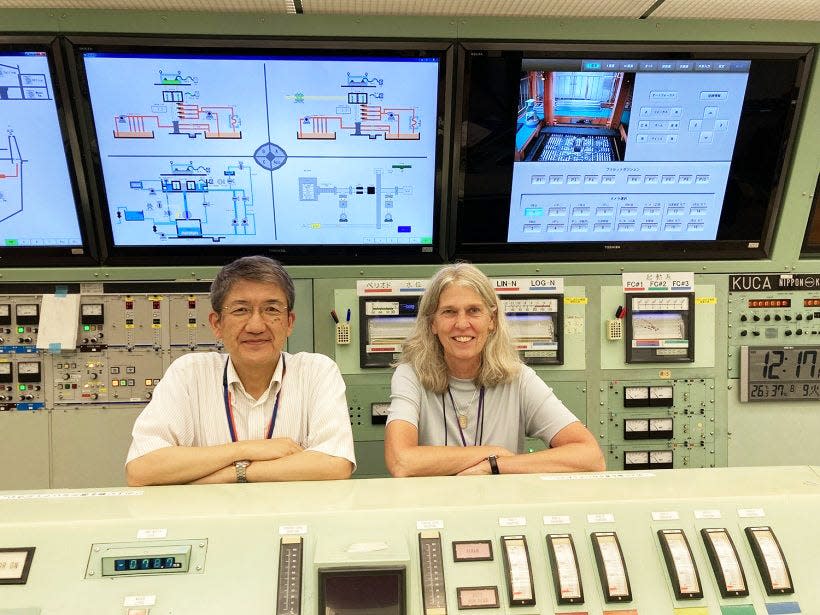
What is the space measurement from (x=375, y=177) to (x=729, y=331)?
5.76 feet

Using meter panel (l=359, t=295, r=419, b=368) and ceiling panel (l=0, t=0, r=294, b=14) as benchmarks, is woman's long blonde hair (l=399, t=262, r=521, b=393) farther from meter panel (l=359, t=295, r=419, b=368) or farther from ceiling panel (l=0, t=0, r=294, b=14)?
ceiling panel (l=0, t=0, r=294, b=14)

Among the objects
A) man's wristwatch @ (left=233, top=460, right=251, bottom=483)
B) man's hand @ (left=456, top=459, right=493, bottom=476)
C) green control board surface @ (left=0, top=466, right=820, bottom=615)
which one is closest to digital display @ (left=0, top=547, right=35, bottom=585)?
green control board surface @ (left=0, top=466, right=820, bottom=615)

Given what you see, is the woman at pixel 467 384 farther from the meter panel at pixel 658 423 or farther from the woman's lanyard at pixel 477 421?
the meter panel at pixel 658 423

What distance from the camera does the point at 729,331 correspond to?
112 inches

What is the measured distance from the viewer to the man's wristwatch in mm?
1578

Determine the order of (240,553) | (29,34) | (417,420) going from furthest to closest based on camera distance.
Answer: (29,34), (417,420), (240,553)

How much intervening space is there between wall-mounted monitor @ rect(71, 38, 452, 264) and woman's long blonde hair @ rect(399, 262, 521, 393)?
25.3 inches

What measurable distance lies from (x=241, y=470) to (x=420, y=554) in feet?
2.43

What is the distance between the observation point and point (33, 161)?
254cm

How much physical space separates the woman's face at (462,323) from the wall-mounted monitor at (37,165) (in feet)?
5.23

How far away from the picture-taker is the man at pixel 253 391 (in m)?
1.72

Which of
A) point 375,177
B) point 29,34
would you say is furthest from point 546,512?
point 29,34

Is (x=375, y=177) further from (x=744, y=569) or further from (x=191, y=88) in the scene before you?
(x=744, y=569)

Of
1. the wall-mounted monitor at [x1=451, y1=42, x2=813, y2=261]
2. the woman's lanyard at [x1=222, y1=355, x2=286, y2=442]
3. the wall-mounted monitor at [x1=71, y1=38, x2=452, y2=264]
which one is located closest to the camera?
the woman's lanyard at [x1=222, y1=355, x2=286, y2=442]
